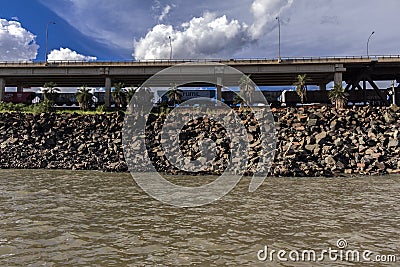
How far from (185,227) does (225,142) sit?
77.0 feet

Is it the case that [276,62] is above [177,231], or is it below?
above

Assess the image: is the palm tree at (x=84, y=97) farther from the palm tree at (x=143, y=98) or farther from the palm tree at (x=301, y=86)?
the palm tree at (x=301, y=86)

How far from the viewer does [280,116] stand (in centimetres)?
3728

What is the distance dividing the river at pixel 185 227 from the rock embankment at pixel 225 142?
39.9ft

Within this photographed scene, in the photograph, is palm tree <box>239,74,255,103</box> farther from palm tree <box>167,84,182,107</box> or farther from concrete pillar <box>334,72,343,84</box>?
concrete pillar <box>334,72,343,84</box>

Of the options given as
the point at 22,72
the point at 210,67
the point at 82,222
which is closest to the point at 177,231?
the point at 82,222

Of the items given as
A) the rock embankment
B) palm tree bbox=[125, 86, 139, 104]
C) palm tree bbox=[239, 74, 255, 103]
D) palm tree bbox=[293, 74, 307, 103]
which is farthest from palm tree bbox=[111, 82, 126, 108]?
palm tree bbox=[293, 74, 307, 103]

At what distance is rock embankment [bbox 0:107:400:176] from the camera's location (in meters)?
29.4

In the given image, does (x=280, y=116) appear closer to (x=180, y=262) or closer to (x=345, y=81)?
(x=180, y=262)

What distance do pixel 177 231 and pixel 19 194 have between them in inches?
437

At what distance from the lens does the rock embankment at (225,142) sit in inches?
1159

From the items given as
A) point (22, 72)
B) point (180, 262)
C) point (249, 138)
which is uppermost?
point (22, 72)

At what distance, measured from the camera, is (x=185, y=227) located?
10672mm

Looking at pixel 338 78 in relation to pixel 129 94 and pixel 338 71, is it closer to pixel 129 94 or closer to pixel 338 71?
pixel 338 71
